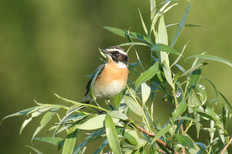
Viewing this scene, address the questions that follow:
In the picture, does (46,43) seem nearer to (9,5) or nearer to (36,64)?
(36,64)

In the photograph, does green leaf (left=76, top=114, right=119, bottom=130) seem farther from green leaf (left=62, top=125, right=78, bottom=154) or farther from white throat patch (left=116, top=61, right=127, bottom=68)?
white throat patch (left=116, top=61, right=127, bottom=68)

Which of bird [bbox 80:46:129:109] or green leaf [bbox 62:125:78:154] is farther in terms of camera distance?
bird [bbox 80:46:129:109]

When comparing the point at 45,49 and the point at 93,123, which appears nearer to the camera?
the point at 93,123

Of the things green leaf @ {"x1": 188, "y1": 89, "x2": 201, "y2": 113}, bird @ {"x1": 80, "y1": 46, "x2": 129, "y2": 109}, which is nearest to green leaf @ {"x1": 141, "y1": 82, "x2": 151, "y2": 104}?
green leaf @ {"x1": 188, "y1": 89, "x2": 201, "y2": 113}

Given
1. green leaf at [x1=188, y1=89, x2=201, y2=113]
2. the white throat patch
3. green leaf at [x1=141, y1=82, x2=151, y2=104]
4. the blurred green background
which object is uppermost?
green leaf at [x1=141, y1=82, x2=151, y2=104]

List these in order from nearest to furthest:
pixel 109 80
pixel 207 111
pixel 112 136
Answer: pixel 112 136, pixel 207 111, pixel 109 80

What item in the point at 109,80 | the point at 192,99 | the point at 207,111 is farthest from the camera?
the point at 109,80

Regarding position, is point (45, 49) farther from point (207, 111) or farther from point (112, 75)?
point (207, 111)

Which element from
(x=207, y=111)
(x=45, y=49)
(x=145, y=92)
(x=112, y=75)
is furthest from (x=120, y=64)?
(x=45, y=49)

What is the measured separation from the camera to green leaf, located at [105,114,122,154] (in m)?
0.99

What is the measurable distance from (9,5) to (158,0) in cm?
308

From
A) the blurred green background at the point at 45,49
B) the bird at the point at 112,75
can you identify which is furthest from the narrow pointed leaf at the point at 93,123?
the blurred green background at the point at 45,49

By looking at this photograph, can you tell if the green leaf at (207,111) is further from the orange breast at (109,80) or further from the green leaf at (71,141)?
the orange breast at (109,80)

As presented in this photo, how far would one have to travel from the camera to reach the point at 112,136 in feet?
3.29
